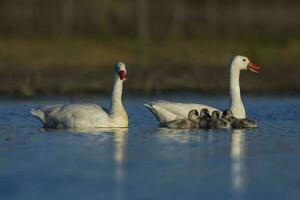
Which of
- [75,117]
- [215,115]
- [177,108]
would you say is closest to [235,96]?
[215,115]

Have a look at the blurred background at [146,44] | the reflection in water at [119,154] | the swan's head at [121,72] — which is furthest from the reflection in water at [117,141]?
the blurred background at [146,44]

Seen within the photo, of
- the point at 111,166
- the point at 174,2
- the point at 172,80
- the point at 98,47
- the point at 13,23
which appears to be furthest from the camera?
the point at 174,2

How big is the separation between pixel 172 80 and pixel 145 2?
42.7 feet

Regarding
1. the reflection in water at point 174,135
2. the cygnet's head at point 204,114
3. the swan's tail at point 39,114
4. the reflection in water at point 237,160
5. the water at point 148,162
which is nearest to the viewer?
the water at point 148,162

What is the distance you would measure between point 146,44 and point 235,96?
14481mm

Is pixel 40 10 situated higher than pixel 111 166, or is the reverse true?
pixel 40 10

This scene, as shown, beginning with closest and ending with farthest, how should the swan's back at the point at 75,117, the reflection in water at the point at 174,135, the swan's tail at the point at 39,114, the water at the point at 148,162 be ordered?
the water at the point at 148,162
the reflection in water at the point at 174,135
the swan's back at the point at 75,117
the swan's tail at the point at 39,114

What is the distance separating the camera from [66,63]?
30906mm

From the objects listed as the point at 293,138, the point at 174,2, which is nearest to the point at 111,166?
the point at 293,138

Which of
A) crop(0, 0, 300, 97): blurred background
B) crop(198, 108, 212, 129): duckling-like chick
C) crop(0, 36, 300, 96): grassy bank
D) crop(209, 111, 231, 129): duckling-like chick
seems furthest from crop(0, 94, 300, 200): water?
crop(0, 0, 300, 97): blurred background

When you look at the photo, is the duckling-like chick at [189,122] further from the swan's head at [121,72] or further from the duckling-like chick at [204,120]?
the swan's head at [121,72]

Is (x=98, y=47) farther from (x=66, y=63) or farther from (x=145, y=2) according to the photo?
(x=145, y=2)

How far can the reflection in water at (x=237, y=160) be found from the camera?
43.0ft

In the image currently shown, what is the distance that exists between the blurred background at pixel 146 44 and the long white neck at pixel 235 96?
7.35 metres
